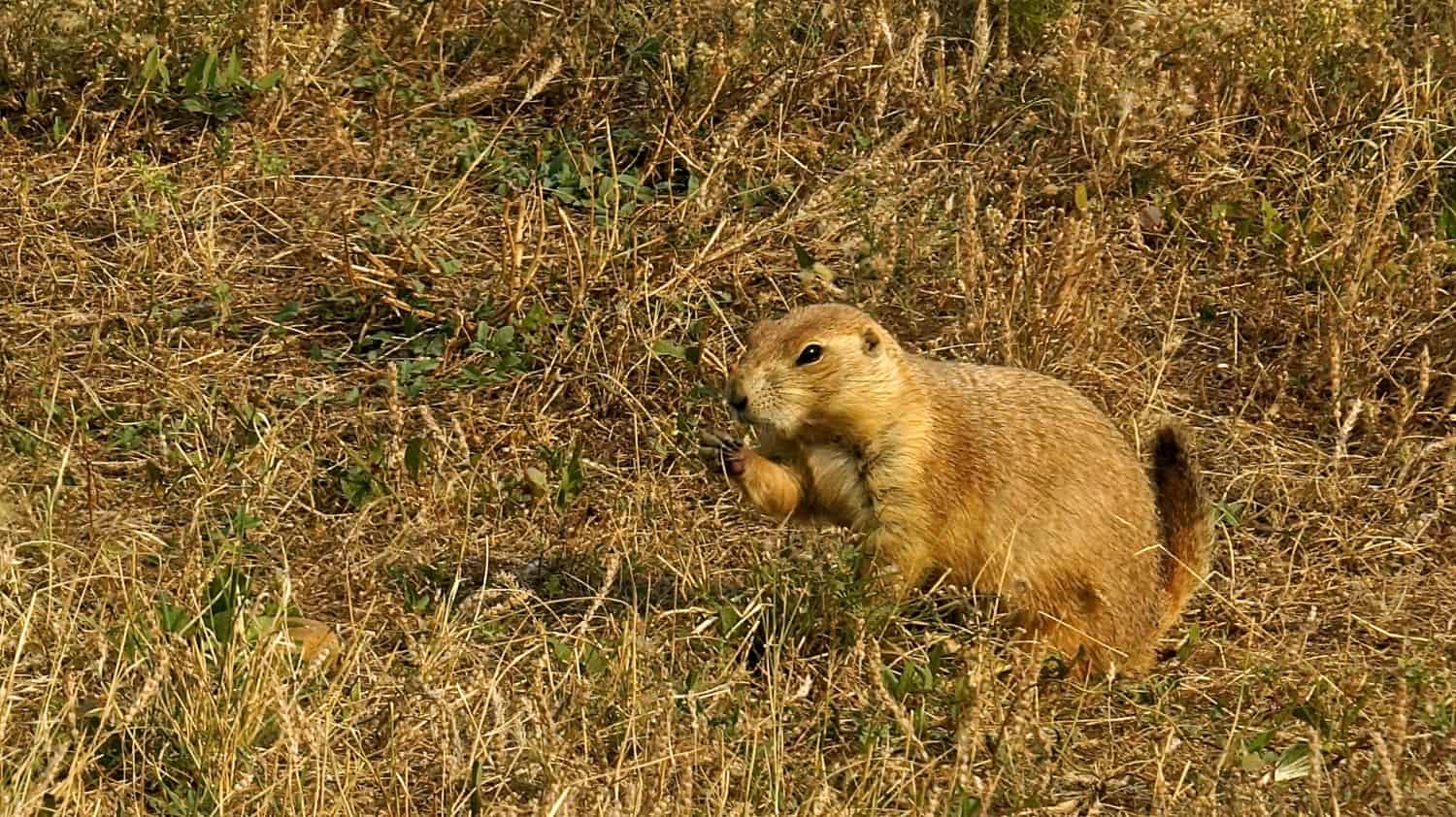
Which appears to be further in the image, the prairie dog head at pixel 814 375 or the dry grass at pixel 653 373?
the prairie dog head at pixel 814 375

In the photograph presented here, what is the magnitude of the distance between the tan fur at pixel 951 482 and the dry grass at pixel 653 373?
0.12 meters

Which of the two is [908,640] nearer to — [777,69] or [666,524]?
[666,524]

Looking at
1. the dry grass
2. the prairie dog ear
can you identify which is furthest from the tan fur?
the dry grass

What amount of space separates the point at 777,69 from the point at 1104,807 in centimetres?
286

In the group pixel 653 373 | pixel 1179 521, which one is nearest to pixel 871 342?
pixel 1179 521

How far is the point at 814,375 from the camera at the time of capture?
4.43 meters

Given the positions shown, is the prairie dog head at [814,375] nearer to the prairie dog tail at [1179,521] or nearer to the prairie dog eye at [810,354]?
the prairie dog eye at [810,354]

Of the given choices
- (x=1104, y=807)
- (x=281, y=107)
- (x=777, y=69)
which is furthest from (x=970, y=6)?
(x=1104, y=807)

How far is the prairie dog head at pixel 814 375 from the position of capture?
4.38 meters

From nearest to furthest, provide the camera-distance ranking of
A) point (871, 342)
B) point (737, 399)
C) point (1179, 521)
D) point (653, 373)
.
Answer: point (737, 399), point (871, 342), point (1179, 521), point (653, 373)

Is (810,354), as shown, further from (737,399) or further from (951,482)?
(951,482)

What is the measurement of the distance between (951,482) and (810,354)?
43 centimetres

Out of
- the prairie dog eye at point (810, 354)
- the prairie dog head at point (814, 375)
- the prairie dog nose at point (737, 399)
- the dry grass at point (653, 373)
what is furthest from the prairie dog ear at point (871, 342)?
the dry grass at point (653, 373)

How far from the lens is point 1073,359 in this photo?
5.46 m
